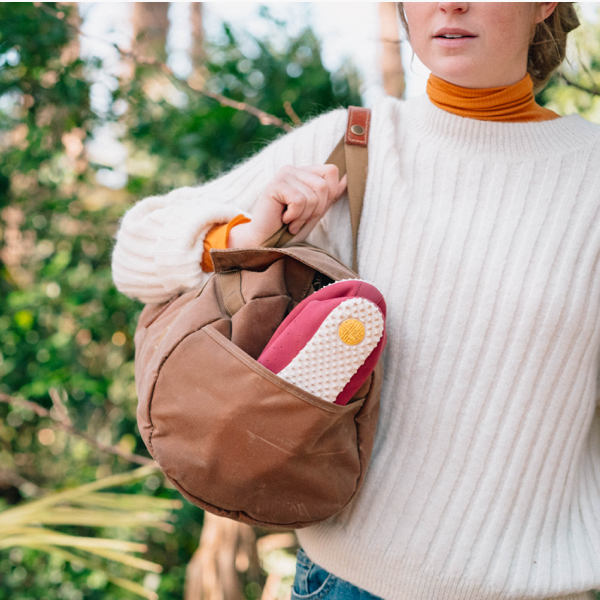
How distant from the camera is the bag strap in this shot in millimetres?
999

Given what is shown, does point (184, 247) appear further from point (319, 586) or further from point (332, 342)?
point (319, 586)

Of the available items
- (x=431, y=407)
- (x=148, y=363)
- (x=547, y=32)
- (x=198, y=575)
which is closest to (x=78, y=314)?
(x=198, y=575)

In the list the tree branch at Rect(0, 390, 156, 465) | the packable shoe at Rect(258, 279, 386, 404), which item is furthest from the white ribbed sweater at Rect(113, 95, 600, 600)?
the tree branch at Rect(0, 390, 156, 465)

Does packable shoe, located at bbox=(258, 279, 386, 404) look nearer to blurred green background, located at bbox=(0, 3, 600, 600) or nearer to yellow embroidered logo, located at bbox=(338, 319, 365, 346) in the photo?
yellow embroidered logo, located at bbox=(338, 319, 365, 346)

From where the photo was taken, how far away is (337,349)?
719 mm

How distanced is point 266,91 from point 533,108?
3.89ft

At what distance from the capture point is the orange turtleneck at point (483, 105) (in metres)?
0.99

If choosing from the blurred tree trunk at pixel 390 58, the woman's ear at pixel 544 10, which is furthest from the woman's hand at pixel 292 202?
the blurred tree trunk at pixel 390 58

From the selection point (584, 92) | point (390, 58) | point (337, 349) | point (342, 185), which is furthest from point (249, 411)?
point (390, 58)

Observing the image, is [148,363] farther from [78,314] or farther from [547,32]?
[78,314]

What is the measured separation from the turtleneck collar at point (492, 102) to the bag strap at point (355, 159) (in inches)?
5.7

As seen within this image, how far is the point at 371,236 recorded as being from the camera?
39.5 inches

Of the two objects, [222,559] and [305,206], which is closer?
[305,206]

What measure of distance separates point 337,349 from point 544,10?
2.35 ft
